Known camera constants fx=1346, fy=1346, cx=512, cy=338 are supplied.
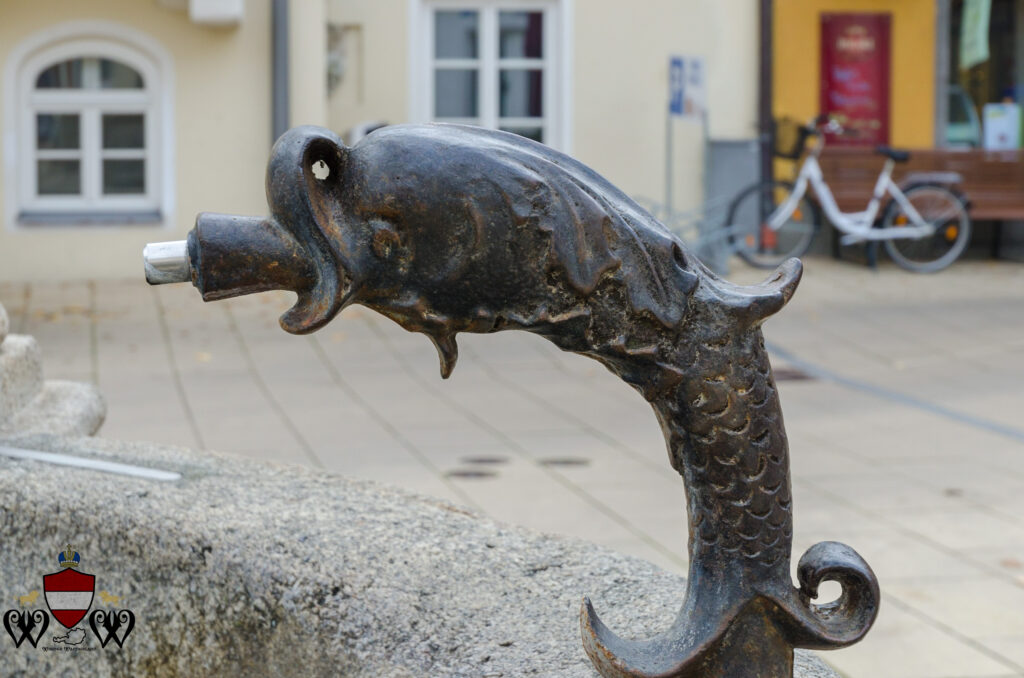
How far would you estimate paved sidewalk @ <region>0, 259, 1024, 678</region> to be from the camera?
445cm

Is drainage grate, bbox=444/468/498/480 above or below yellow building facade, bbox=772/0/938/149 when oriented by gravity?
below

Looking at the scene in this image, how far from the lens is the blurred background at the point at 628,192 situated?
521 cm

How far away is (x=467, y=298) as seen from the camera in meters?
1.00

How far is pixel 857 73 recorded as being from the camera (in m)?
14.1

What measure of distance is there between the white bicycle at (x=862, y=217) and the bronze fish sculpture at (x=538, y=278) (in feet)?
37.3

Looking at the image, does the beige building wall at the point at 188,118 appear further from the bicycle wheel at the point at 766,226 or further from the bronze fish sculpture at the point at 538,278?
the bronze fish sculpture at the point at 538,278

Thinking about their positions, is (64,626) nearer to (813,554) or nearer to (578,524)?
(813,554)

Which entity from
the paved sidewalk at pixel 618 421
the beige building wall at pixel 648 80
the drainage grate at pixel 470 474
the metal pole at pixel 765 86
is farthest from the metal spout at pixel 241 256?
the metal pole at pixel 765 86

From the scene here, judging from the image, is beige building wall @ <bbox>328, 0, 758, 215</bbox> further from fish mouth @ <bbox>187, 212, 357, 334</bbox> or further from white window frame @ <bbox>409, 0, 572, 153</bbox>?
fish mouth @ <bbox>187, 212, 357, 334</bbox>

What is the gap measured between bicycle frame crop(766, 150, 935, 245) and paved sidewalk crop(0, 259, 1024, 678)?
1.61 meters

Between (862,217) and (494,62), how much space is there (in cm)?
374

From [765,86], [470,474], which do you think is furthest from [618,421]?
[765,86]

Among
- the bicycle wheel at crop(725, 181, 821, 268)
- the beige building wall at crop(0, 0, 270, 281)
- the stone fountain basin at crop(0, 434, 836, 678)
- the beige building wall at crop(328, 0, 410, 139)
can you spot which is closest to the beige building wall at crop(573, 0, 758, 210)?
the bicycle wheel at crop(725, 181, 821, 268)

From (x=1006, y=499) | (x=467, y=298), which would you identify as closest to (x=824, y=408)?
(x=1006, y=499)
